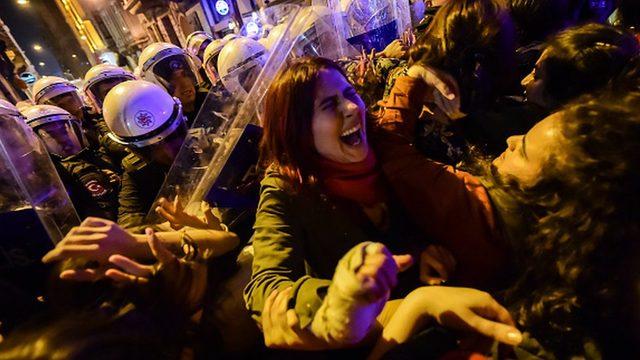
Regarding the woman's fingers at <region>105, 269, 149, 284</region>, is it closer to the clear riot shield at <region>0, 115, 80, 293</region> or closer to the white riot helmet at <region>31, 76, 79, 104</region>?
the clear riot shield at <region>0, 115, 80, 293</region>

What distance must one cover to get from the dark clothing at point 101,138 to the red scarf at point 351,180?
2876 mm

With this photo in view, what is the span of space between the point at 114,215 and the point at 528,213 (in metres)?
3.45

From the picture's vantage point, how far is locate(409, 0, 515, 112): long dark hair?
5.23 feet

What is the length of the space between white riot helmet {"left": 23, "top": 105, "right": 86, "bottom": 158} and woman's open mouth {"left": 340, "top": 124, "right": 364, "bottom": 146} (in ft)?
12.5

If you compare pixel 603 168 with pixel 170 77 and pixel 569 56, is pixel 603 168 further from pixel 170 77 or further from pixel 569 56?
pixel 170 77

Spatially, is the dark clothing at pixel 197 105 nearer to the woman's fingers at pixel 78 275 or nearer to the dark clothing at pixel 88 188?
the dark clothing at pixel 88 188

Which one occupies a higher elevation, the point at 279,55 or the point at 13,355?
the point at 279,55

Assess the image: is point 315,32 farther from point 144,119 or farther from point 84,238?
point 84,238

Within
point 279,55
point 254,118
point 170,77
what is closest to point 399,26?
point 279,55

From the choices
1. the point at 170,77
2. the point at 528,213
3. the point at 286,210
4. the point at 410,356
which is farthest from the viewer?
the point at 170,77

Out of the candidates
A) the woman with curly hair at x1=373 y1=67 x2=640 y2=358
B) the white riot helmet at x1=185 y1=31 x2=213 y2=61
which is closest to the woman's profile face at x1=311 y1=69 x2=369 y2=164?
the woman with curly hair at x1=373 y1=67 x2=640 y2=358

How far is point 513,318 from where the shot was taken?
1126 millimetres

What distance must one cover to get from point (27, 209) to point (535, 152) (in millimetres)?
2656

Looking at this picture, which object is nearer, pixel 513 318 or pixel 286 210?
pixel 513 318
